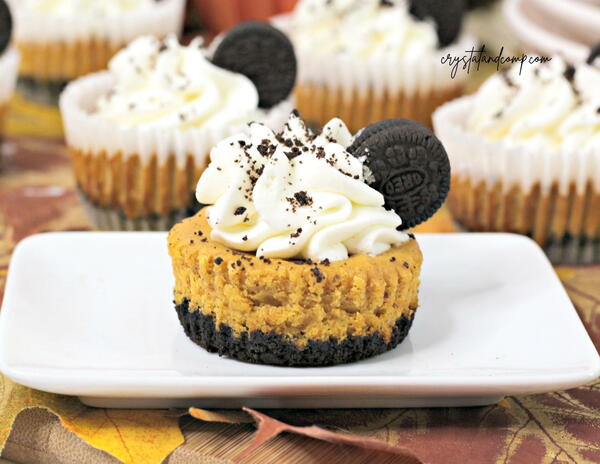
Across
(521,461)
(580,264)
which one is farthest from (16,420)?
(580,264)

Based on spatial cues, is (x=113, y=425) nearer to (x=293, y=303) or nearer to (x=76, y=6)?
(x=293, y=303)

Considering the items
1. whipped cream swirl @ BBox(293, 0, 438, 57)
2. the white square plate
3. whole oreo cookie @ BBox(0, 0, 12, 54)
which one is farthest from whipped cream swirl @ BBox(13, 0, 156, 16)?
the white square plate

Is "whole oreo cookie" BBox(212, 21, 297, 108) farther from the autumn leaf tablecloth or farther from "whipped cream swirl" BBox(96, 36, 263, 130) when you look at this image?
the autumn leaf tablecloth

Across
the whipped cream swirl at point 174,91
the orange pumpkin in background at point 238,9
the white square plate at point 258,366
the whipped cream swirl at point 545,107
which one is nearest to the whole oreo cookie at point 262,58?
the whipped cream swirl at point 174,91

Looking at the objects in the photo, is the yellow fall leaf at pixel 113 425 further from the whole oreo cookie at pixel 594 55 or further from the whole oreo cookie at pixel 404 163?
the whole oreo cookie at pixel 594 55

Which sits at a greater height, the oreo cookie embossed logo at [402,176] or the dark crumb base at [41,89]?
the oreo cookie embossed logo at [402,176]

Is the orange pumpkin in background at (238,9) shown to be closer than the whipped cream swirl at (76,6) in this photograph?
No

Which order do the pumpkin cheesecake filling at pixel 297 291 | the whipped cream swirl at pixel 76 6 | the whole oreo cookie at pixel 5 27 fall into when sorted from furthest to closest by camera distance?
the whipped cream swirl at pixel 76 6 < the whole oreo cookie at pixel 5 27 < the pumpkin cheesecake filling at pixel 297 291
